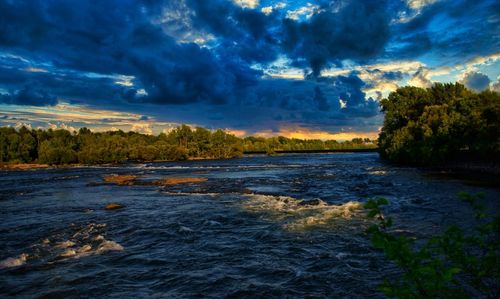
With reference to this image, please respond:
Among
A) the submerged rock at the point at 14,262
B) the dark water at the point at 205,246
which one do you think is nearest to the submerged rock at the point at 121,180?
the dark water at the point at 205,246

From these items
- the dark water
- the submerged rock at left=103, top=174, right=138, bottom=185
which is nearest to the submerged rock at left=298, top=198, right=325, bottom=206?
the dark water

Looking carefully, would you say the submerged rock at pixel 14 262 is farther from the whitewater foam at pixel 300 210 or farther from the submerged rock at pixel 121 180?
the submerged rock at pixel 121 180

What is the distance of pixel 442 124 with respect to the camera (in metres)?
74.2

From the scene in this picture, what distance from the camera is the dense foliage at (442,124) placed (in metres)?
61.9

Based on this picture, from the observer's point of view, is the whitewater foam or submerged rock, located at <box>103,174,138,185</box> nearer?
the whitewater foam

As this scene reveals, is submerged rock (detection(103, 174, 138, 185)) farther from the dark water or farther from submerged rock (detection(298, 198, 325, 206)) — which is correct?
submerged rock (detection(298, 198, 325, 206))

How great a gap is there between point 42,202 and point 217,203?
73.7 ft

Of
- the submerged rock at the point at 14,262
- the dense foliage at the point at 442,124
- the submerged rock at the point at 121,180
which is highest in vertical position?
the dense foliage at the point at 442,124

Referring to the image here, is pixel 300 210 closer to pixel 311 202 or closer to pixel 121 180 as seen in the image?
pixel 311 202

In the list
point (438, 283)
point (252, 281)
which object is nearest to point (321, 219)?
point (252, 281)

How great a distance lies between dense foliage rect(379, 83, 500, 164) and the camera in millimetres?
61875

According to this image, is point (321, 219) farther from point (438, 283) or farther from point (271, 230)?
point (438, 283)

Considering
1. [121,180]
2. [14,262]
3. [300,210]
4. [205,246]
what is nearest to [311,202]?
[300,210]

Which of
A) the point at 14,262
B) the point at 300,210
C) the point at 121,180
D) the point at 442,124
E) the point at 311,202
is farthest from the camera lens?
the point at 442,124
